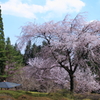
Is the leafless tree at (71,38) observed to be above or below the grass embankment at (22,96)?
above

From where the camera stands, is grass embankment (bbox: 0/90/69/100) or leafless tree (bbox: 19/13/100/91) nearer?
grass embankment (bbox: 0/90/69/100)

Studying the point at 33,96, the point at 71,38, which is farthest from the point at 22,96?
the point at 71,38

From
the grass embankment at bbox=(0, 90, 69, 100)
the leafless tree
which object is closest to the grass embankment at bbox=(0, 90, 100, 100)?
the grass embankment at bbox=(0, 90, 69, 100)

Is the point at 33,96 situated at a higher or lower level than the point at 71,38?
lower

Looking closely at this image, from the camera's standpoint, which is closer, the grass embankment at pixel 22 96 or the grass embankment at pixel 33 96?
the grass embankment at pixel 22 96

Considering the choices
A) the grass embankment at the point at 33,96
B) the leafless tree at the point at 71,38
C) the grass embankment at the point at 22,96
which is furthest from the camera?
the leafless tree at the point at 71,38

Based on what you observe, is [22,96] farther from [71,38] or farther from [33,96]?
[71,38]

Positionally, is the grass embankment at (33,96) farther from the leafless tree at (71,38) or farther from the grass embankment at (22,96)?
the leafless tree at (71,38)

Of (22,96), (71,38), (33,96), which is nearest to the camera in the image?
(22,96)

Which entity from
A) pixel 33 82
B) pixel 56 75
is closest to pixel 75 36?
pixel 56 75

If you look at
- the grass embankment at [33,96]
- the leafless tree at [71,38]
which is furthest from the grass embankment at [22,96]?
the leafless tree at [71,38]

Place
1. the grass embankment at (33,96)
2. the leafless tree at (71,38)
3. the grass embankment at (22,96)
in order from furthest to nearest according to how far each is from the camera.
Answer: the leafless tree at (71,38)
the grass embankment at (33,96)
the grass embankment at (22,96)

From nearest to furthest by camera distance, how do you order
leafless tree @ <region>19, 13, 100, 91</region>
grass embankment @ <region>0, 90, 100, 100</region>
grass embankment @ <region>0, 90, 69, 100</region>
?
1. grass embankment @ <region>0, 90, 69, 100</region>
2. grass embankment @ <region>0, 90, 100, 100</region>
3. leafless tree @ <region>19, 13, 100, 91</region>

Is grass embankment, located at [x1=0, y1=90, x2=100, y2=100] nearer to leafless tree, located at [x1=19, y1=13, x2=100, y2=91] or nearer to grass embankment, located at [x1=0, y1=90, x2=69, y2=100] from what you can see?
grass embankment, located at [x1=0, y1=90, x2=69, y2=100]
